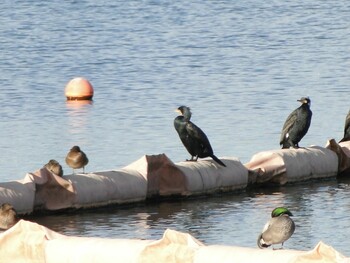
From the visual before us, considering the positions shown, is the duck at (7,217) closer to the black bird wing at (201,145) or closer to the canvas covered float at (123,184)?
the canvas covered float at (123,184)

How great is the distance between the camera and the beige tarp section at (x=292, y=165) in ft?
60.0

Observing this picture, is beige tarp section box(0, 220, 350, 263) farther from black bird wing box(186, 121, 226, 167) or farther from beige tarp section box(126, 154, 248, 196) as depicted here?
black bird wing box(186, 121, 226, 167)

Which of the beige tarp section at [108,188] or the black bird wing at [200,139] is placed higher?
the black bird wing at [200,139]

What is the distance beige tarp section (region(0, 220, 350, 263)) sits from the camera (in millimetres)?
11680

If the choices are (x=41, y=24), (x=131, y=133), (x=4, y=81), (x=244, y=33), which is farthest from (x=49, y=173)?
(x=41, y=24)

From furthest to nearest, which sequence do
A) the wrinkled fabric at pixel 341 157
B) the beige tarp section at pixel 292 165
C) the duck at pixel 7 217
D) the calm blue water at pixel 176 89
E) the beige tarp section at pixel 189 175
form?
1. the wrinkled fabric at pixel 341 157
2. the beige tarp section at pixel 292 165
3. the beige tarp section at pixel 189 175
4. the calm blue water at pixel 176 89
5. the duck at pixel 7 217

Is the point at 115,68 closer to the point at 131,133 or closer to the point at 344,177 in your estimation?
the point at 131,133

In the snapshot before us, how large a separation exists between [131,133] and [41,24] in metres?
23.6

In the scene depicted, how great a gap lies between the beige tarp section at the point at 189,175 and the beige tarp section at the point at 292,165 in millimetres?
341

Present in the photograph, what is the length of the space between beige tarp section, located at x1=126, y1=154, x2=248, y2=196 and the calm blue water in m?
0.23

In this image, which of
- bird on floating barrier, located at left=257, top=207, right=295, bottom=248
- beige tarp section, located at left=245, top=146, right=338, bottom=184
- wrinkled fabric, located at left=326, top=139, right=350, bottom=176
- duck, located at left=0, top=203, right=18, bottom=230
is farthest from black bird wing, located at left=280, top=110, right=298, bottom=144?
duck, located at left=0, top=203, right=18, bottom=230

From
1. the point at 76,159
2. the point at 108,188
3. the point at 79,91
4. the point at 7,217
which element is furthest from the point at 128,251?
the point at 79,91

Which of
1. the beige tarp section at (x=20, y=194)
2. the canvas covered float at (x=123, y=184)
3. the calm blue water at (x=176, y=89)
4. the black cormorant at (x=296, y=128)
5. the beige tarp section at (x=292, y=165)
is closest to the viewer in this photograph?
the beige tarp section at (x=20, y=194)

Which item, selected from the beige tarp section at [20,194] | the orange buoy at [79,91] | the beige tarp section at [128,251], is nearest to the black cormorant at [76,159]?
the beige tarp section at [20,194]
